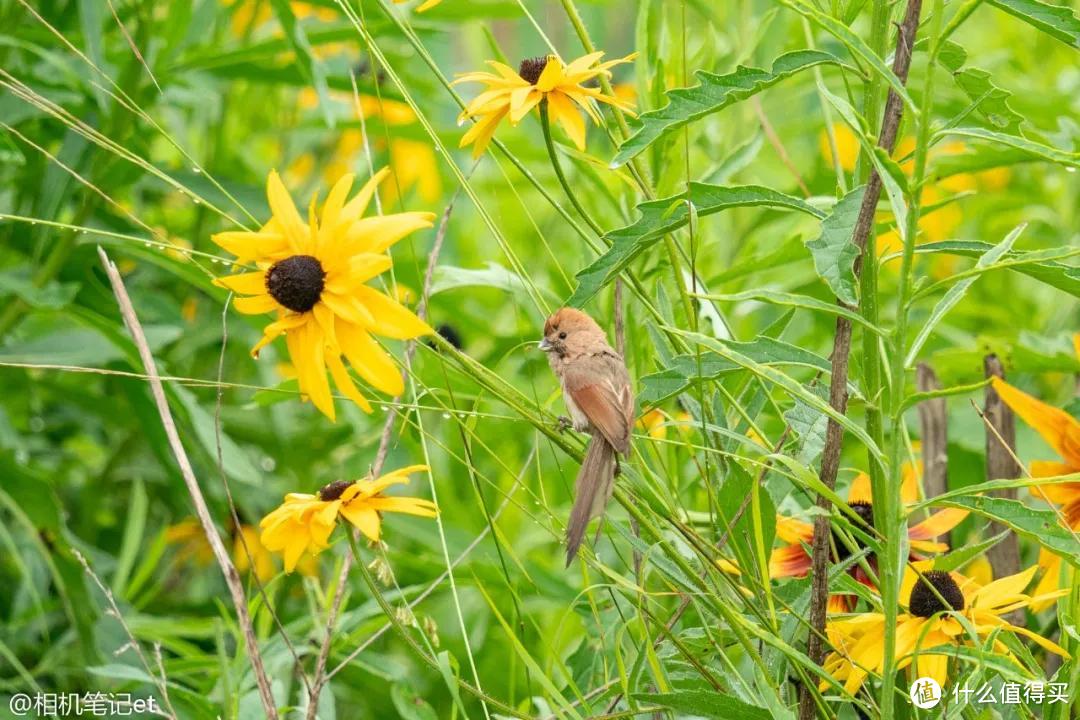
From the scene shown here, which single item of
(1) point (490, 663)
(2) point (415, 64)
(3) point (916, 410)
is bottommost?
(1) point (490, 663)

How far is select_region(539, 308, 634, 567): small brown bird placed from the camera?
45.1 inches

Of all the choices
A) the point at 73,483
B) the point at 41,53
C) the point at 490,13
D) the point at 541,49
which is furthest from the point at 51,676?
the point at 541,49

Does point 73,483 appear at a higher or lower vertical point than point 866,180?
lower

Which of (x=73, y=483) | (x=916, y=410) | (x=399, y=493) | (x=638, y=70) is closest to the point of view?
(x=638, y=70)

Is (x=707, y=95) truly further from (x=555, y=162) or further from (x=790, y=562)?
(x=790, y=562)

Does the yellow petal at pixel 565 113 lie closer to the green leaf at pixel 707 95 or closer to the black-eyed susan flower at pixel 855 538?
the green leaf at pixel 707 95

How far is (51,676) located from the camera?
197 centimetres

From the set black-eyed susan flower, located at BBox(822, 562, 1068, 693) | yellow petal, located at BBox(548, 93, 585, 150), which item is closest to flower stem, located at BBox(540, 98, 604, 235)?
yellow petal, located at BBox(548, 93, 585, 150)

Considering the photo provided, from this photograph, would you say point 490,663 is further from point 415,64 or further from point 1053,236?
point 1053,236

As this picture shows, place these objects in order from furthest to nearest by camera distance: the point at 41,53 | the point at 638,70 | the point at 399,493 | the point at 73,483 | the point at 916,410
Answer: the point at 73,483, the point at 399,493, the point at 916,410, the point at 41,53, the point at 638,70

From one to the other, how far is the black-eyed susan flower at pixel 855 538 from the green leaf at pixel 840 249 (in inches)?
14.0

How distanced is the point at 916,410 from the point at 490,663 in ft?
2.53

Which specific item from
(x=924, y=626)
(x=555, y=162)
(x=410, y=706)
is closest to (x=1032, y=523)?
(x=924, y=626)

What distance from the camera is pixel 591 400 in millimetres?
1291
